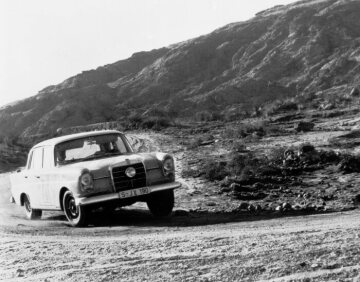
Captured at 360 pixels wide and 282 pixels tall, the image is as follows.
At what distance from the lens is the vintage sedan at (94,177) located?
9469 mm

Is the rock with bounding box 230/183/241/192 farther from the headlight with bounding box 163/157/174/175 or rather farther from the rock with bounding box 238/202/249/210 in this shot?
the headlight with bounding box 163/157/174/175

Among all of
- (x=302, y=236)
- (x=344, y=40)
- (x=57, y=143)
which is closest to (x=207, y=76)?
(x=344, y=40)

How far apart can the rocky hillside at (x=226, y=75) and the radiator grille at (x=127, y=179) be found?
38.6 metres

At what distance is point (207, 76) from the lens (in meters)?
61.8

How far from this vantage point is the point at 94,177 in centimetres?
946

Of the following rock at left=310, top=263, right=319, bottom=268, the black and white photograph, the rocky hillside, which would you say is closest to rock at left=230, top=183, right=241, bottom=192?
the black and white photograph

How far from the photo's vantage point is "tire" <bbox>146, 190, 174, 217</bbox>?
33.3 feet

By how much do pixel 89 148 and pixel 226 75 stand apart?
5024 centimetres

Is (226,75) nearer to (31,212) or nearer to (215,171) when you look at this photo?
(215,171)

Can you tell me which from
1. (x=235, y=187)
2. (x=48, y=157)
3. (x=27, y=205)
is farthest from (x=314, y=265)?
(x=27, y=205)

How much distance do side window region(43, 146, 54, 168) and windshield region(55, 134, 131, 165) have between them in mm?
126

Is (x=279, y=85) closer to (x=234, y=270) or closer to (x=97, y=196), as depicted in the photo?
(x=97, y=196)

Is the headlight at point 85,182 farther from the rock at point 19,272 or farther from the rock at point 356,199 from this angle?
the rock at point 356,199

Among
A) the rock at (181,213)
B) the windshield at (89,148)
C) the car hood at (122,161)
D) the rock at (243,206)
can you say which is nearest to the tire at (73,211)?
the car hood at (122,161)
